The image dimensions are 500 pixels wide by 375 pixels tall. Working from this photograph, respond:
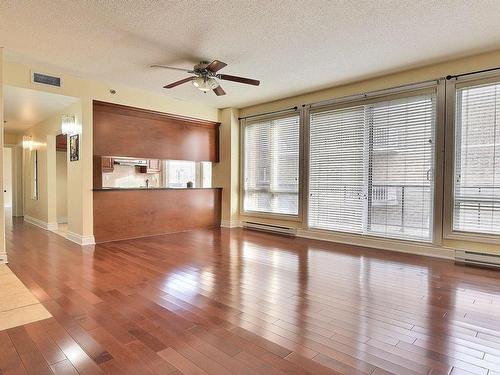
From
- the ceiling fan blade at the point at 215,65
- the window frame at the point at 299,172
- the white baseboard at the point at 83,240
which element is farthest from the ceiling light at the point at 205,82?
the white baseboard at the point at 83,240

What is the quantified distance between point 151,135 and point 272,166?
8.41 feet

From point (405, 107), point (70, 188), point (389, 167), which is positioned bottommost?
point (70, 188)

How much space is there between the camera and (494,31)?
3.44 metres

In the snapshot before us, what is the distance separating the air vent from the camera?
4.55 m

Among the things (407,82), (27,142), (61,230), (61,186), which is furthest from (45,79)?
(407,82)

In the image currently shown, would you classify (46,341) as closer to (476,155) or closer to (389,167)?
(389,167)

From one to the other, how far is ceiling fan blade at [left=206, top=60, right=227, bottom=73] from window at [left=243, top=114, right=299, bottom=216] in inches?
104

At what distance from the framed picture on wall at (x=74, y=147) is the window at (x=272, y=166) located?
134 inches

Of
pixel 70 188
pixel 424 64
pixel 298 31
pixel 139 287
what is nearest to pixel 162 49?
pixel 298 31

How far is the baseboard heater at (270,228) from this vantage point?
6145mm

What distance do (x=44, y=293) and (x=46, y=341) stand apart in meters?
1.06

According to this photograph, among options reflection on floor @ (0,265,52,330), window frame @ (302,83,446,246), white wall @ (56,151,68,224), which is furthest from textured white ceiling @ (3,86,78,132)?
window frame @ (302,83,446,246)

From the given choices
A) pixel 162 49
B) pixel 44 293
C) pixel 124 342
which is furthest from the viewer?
pixel 162 49

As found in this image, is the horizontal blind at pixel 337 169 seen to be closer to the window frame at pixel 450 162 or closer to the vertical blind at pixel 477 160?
the window frame at pixel 450 162
